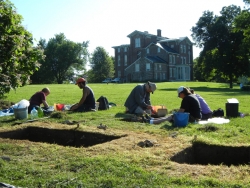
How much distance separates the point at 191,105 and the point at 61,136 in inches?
158

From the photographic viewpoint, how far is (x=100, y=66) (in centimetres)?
8994

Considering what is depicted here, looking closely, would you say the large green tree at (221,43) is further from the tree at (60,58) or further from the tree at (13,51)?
the tree at (60,58)

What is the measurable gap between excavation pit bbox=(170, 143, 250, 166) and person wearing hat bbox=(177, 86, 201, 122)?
11.2 ft

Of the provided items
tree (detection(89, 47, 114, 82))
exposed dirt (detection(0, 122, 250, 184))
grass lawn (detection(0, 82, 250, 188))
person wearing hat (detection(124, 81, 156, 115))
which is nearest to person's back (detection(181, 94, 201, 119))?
grass lawn (detection(0, 82, 250, 188))

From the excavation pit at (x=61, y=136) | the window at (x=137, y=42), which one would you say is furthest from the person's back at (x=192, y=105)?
the window at (x=137, y=42)

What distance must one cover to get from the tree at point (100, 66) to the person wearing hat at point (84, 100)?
76.2 metres

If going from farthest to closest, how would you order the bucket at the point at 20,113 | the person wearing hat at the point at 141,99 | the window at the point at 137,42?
1. the window at the point at 137,42
2. the person wearing hat at the point at 141,99
3. the bucket at the point at 20,113

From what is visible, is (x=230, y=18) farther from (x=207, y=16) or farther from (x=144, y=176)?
(x=144, y=176)

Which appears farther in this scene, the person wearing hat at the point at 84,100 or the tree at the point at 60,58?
the tree at the point at 60,58

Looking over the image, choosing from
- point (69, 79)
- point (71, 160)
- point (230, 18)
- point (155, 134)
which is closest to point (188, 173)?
point (71, 160)

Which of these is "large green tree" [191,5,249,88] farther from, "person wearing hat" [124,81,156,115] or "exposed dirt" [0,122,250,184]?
"exposed dirt" [0,122,250,184]

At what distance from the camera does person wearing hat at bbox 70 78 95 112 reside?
1257 cm

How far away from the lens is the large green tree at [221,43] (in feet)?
145

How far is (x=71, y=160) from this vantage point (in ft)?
17.5
